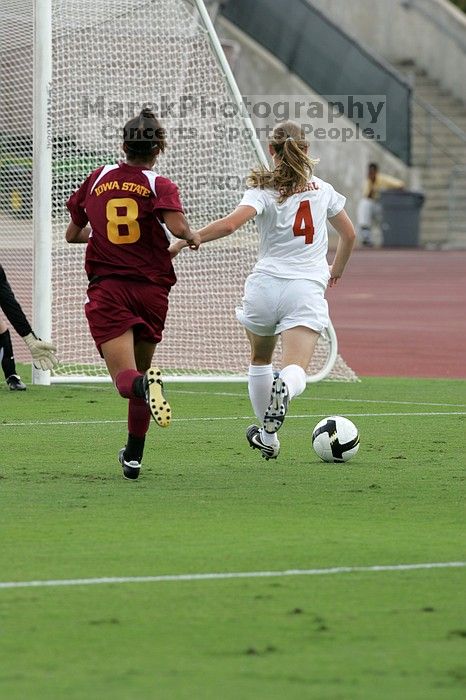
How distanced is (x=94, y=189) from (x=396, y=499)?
237cm

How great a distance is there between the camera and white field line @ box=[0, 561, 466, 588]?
5.89 m

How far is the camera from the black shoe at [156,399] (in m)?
7.93

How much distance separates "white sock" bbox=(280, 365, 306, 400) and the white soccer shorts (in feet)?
0.89

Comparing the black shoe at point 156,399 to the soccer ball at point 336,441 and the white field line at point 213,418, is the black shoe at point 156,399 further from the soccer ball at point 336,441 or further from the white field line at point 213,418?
Result: the white field line at point 213,418

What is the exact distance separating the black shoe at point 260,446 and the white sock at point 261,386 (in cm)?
20

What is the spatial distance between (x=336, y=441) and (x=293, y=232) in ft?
4.24

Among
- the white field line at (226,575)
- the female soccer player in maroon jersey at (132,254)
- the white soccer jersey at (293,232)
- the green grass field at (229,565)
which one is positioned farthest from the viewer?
the white soccer jersey at (293,232)

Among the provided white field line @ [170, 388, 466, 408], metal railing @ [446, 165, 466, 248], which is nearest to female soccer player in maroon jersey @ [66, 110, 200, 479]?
white field line @ [170, 388, 466, 408]

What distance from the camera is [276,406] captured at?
345 inches

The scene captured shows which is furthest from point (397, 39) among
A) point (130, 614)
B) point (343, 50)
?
point (130, 614)

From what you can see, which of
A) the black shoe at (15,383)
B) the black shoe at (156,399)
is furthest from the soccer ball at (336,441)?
the black shoe at (15,383)

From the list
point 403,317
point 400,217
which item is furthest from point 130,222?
point 400,217

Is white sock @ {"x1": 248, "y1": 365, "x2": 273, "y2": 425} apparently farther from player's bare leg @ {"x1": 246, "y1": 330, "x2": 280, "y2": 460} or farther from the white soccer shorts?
the white soccer shorts

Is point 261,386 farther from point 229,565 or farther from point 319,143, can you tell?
point 319,143
